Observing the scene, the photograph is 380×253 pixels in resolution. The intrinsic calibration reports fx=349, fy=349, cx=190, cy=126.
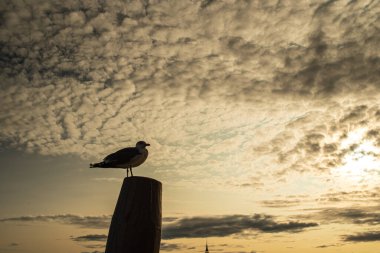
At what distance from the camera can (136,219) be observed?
6.62 meters

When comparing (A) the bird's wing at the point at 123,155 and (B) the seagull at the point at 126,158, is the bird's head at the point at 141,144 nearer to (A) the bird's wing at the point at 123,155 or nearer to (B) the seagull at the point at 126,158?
(B) the seagull at the point at 126,158

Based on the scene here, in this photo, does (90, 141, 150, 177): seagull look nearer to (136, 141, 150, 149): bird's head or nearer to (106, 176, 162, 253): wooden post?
(136, 141, 150, 149): bird's head

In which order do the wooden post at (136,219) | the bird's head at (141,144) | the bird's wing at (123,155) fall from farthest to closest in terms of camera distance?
the bird's head at (141,144)
the bird's wing at (123,155)
the wooden post at (136,219)

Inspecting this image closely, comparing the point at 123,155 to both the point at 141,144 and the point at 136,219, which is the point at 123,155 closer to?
the point at 141,144

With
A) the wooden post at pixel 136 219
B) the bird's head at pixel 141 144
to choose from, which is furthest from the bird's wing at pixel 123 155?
the wooden post at pixel 136 219

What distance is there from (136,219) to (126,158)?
3.00 metres

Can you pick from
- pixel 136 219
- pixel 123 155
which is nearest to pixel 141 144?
pixel 123 155

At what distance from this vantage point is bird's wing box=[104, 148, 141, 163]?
9.41 meters

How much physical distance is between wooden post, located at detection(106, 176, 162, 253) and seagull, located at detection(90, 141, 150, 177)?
2422 mm

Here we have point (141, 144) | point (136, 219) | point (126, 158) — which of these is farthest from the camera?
point (141, 144)

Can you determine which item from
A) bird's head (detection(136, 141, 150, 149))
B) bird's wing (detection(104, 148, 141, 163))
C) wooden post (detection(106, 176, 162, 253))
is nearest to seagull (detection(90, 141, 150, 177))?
bird's wing (detection(104, 148, 141, 163))

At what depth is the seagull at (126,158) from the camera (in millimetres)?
9414

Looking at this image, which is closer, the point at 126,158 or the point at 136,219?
the point at 136,219

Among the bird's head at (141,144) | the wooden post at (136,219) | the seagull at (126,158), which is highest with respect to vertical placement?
the bird's head at (141,144)
